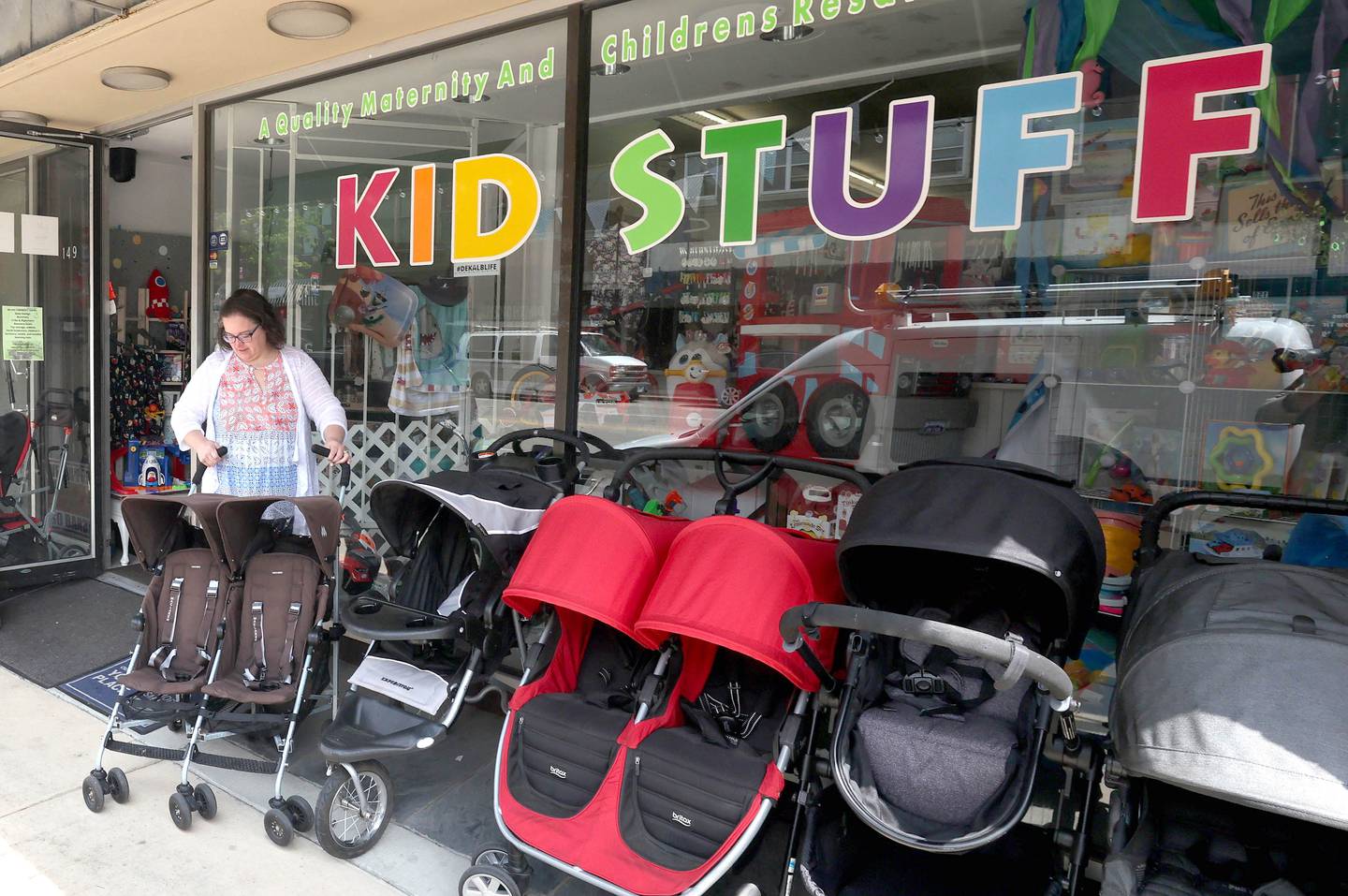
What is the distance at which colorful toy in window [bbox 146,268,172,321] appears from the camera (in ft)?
23.6

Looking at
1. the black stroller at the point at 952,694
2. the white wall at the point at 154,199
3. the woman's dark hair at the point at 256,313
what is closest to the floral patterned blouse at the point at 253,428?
the woman's dark hair at the point at 256,313

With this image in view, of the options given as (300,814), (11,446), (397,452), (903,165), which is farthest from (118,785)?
(903,165)

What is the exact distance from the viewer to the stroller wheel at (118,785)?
2.96 meters

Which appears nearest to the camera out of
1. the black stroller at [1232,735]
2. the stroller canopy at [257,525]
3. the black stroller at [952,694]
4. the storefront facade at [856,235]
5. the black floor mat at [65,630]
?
the black stroller at [1232,735]

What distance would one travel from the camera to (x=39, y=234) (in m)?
5.54

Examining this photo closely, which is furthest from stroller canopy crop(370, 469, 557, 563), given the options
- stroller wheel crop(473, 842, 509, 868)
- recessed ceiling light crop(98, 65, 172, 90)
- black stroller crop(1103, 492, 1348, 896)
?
recessed ceiling light crop(98, 65, 172, 90)

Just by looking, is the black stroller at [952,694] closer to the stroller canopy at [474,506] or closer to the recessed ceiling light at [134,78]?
the stroller canopy at [474,506]

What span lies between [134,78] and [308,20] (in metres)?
1.51

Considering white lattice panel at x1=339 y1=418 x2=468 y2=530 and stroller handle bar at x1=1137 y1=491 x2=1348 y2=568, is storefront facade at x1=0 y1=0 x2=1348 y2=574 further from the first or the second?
stroller handle bar at x1=1137 y1=491 x2=1348 y2=568

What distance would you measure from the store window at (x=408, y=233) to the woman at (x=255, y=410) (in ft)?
Answer: 3.31

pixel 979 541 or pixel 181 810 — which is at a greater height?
pixel 979 541

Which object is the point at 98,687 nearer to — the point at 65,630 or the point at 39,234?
the point at 65,630

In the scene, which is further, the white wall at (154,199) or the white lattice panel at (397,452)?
the white wall at (154,199)

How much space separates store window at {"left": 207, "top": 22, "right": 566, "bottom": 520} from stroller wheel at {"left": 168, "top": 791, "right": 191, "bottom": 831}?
2.09 m
